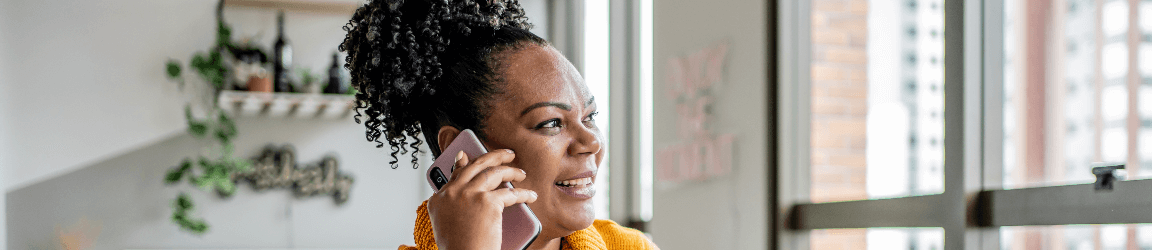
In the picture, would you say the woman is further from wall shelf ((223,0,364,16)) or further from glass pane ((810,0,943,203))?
wall shelf ((223,0,364,16))

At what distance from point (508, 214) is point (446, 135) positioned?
10cm

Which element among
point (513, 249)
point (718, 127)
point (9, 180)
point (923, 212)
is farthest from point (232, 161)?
point (513, 249)

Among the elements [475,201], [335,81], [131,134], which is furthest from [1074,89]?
[131,134]

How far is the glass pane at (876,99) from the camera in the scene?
1.79 meters

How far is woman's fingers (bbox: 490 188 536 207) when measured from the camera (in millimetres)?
738

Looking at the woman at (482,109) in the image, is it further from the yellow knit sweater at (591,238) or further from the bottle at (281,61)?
the bottle at (281,61)

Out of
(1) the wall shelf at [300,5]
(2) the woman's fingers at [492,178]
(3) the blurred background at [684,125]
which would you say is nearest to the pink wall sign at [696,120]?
(3) the blurred background at [684,125]

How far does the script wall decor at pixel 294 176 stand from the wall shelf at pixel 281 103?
0.20 metres

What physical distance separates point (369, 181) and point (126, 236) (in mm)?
1070

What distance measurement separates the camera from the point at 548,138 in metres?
0.77

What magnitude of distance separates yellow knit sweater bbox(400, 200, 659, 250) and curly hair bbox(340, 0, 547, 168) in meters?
0.07

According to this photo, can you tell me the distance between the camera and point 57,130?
150 inches

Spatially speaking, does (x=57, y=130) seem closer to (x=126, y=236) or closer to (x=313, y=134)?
(x=126, y=236)

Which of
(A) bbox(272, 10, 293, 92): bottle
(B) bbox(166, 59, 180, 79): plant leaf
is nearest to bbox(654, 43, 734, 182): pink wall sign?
(A) bbox(272, 10, 293, 92): bottle
